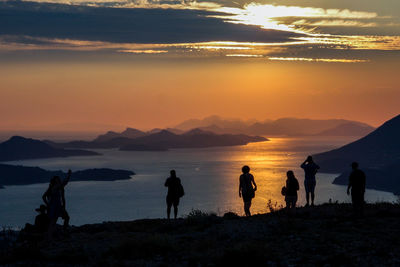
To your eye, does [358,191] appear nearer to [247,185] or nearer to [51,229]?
[247,185]

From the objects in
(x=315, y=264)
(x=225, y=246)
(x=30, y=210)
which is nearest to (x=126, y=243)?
(x=225, y=246)

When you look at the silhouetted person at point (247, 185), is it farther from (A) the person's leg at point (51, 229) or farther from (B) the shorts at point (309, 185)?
(A) the person's leg at point (51, 229)

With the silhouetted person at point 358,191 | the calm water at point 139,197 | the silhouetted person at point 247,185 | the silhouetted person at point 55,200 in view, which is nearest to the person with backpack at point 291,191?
the silhouetted person at point 247,185

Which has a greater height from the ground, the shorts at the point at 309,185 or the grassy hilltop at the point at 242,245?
the shorts at the point at 309,185

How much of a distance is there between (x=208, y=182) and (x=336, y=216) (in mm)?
163162

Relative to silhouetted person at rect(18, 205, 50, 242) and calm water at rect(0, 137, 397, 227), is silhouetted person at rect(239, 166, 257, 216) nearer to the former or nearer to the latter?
silhouetted person at rect(18, 205, 50, 242)

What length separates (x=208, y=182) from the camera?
593 ft

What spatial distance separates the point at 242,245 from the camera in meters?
12.6

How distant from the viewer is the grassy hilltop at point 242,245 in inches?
479

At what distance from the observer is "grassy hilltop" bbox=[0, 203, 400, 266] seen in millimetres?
12172

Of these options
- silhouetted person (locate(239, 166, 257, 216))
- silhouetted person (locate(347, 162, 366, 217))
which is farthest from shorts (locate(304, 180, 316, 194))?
silhouetted person (locate(347, 162, 366, 217))

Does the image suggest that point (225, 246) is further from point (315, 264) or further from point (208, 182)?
point (208, 182)

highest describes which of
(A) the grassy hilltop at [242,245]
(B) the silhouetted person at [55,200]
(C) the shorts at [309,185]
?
(C) the shorts at [309,185]

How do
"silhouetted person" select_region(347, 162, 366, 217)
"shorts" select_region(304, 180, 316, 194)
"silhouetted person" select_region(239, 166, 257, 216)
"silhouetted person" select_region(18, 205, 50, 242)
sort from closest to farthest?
1. "silhouetted person" select_region(18, 205, 50, 242)
2. "silhouetted person" select_region(347, 162, 366, 217)
3. "silhouetted person" select_region(239, 166, 257, 216)
4. "shorts" select_region(304, 180, 316, 194)
